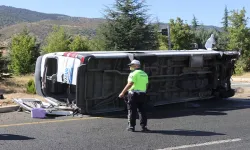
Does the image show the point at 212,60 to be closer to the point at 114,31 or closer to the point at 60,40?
the point at 114,31

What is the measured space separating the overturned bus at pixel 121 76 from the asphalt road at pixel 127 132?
520mm

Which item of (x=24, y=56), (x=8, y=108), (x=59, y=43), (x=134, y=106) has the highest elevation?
(x=59, y=43)

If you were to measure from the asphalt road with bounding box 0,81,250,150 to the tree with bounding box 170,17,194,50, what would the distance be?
Answer: 3080 centimetres

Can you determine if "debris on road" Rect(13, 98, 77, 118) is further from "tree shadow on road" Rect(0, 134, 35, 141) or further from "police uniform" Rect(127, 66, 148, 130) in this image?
"police uniform" Rect(127, 66, 148, 130)

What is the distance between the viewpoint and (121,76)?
32.7ft

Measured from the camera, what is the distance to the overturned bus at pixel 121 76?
941cm

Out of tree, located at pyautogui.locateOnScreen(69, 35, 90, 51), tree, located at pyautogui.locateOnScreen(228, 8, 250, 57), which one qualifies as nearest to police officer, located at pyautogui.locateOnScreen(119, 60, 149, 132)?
tree, located at pyautogui.locateOnScreen(228, 8, 250, 57)

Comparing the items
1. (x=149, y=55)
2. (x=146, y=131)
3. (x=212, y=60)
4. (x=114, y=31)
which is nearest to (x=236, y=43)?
(x=114, y=31)

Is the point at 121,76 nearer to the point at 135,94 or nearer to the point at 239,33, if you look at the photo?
the point at 135,94

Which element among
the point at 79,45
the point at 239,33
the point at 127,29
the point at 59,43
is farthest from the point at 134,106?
the point at 59,43

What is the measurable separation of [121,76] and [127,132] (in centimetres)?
253

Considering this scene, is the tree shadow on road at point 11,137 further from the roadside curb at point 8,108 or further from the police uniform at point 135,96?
the roadside curb at point 8,108

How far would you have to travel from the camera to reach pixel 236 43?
36312mm

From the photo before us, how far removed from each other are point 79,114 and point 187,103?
11.0ft
